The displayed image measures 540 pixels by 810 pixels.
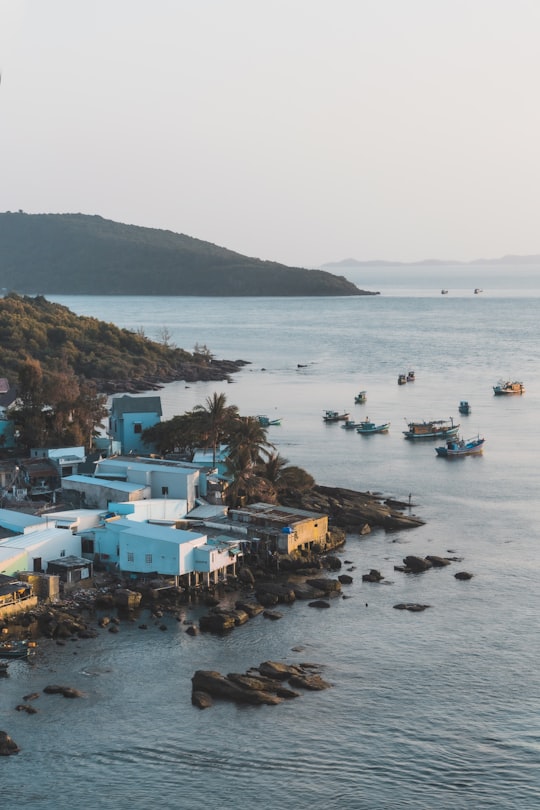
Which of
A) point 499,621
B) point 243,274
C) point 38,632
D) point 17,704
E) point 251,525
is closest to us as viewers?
point 17,704

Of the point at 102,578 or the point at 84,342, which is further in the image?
the point at 84,342

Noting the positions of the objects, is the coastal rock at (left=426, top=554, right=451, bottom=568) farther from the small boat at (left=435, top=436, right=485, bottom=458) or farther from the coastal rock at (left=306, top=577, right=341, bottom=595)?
the small boat at (left=435, top=436, right=485, bottom=458)

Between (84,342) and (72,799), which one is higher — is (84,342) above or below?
above

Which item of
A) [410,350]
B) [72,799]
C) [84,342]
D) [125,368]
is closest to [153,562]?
[72,799]

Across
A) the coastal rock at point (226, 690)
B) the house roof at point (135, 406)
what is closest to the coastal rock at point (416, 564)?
the coastal rock at point (226, 690)

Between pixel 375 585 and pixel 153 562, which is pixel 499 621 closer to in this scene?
pixel 375 585

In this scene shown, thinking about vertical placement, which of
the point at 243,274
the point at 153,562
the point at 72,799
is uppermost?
the point at 243,274

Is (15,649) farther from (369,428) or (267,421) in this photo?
(369,428)

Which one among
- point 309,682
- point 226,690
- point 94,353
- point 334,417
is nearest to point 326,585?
point 309,682
